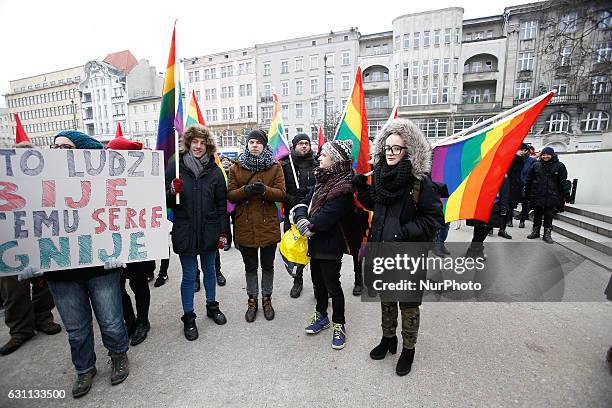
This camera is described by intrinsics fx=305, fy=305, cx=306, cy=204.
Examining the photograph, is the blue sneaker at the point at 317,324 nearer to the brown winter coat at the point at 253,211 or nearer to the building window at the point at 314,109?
the brown winter coat at the point at 253,211

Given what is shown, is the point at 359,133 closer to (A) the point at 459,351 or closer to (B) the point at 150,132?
(A) the point at 459,351

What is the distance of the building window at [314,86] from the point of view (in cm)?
3975

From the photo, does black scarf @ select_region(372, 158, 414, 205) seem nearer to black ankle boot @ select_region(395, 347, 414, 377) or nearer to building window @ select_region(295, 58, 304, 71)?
black ankle boot @ select_region(395, 347, 414, 377)

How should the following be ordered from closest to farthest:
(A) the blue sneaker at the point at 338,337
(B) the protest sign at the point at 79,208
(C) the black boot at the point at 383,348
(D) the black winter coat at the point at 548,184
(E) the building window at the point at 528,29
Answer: (B) the protest sign at the point at 79,208
(C) the black boot at the point at 383,348
(A) the blue sneaker at the point at 338,337
(D) the black winter coat at the point at 548,184
(E) the building window at the point at 528,29

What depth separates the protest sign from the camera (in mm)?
2141

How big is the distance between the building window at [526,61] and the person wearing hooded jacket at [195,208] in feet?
129

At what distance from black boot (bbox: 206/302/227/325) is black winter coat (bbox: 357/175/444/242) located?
1998 mm

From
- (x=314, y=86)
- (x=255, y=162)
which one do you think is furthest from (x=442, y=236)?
(x=314, y=86)

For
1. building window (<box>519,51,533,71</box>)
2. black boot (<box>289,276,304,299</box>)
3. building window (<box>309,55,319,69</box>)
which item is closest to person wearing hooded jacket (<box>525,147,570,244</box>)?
black boot (<box>289,276,304,299</box>)

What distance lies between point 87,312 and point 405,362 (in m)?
2.60

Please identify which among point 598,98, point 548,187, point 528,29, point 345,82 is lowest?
point 548,187

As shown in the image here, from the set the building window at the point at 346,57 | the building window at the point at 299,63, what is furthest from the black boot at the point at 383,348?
the building window at the point at 299,63

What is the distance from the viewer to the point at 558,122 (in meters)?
30.2

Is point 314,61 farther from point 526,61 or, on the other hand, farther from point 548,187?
point 548,187
